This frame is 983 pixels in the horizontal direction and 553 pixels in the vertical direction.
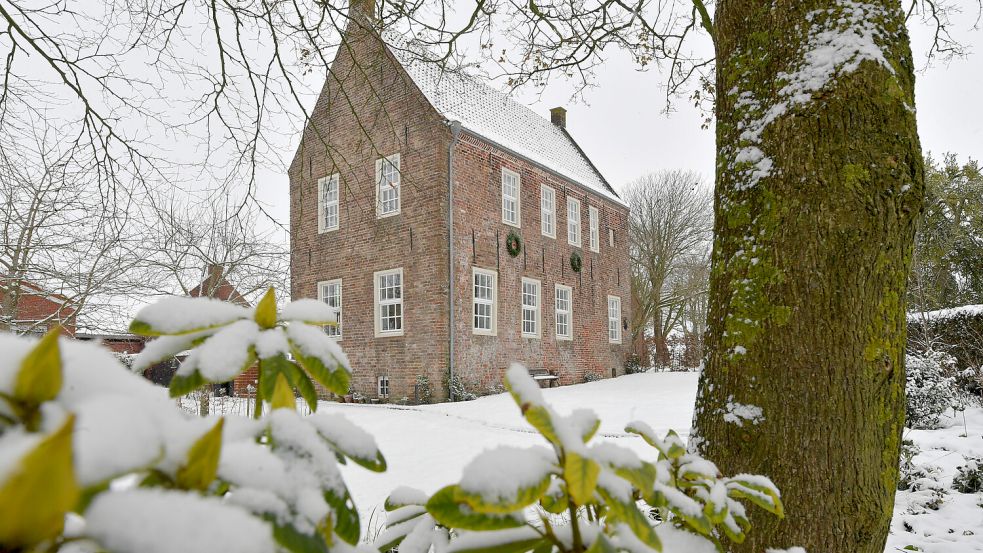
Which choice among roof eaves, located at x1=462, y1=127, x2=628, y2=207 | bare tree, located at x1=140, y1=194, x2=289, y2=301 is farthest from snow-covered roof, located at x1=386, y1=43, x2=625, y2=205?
bare tree, located at x1=140, y1=194, x2=289, y2=301

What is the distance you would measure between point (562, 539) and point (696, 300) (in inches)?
1026

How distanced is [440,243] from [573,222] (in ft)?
18.6

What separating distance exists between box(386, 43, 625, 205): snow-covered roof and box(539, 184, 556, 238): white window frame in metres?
0.62

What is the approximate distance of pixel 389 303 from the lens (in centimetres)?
1389

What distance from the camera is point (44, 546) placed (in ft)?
1.01

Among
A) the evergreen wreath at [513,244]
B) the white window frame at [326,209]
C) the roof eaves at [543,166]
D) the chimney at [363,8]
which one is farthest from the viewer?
the white window frame at [326,209]

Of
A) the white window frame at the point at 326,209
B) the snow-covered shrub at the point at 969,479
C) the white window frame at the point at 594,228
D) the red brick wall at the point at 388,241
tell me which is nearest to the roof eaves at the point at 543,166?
the white window frame at the point at 594,228

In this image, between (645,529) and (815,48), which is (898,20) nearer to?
(815,48)

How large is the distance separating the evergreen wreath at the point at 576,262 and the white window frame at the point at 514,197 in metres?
2.58

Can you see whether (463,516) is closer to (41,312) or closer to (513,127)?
(41,312)

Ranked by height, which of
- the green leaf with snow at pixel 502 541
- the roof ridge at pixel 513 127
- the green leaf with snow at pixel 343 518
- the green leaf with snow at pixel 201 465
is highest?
the roof ridge at pixel 513 127

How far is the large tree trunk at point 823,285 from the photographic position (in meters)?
1.84

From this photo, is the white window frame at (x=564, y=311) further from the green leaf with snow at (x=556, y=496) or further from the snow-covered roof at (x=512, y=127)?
the green leaf with snow at (x=556, y=496)

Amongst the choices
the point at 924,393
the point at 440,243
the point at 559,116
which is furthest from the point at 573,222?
the point at 924,393
